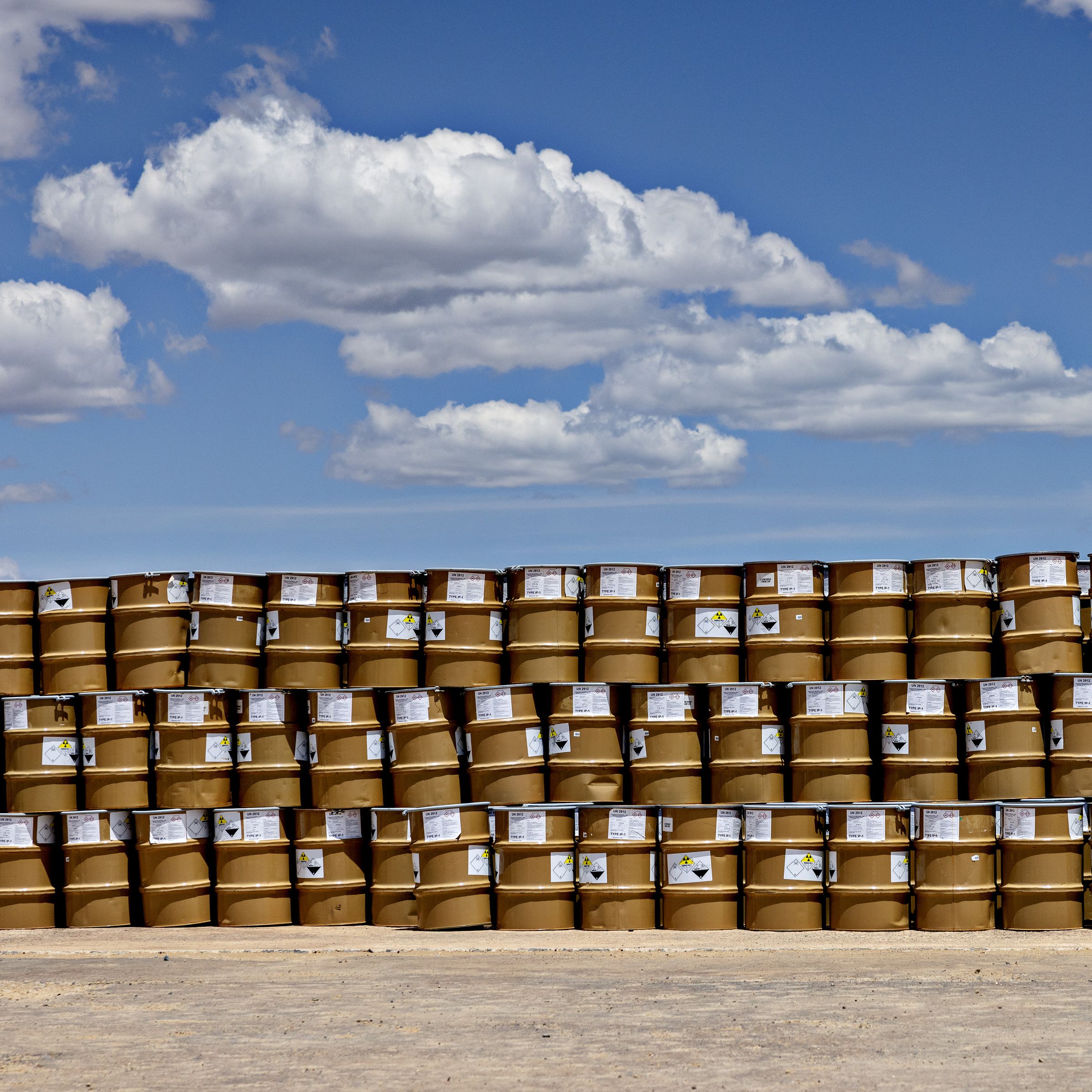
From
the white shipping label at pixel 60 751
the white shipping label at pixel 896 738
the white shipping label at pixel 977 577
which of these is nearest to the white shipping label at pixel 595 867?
the white shipping label at pixel 896 738

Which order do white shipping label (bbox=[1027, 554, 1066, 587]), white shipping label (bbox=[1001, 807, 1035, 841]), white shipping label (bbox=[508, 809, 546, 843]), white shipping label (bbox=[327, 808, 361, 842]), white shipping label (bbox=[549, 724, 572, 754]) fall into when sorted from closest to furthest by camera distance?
white shipping label (bbox=[1001, 807, 1035, 841]) → white shipping label (bbox=[508, 809, 546, 843]) → white shipping label (bbox=[1027, 554, 1066, 587]) → white shipping label (bbox=[549, 724, 572, 754]) → white shipping label (bbox=[327, 808, 361, 842])

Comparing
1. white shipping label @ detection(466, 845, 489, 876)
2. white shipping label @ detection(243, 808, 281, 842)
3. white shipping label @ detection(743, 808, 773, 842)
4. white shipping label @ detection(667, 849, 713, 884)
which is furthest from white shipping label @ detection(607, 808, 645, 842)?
white shipping label @ detection(243, 808, 281, 842)

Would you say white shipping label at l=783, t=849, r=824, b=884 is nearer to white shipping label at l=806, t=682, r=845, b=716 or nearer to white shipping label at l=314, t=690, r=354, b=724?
white shipping label at l=806, t=682, r=845, b=716

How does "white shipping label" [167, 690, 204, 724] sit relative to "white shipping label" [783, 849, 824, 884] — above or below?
above

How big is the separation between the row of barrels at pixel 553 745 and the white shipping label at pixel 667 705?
0.01 metres

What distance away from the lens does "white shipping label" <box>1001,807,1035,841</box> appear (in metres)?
12.7

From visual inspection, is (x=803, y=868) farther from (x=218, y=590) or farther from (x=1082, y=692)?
(x=218, y=590)

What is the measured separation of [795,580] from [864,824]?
208 centimetres

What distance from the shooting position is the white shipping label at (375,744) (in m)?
13.4

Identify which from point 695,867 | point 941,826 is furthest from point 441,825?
point 941,826

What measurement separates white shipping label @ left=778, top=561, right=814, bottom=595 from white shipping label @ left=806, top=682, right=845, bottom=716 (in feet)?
2.64

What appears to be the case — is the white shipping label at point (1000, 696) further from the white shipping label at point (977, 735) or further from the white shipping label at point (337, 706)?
the white shipping label at point (337, 706)

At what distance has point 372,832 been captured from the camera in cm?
1334

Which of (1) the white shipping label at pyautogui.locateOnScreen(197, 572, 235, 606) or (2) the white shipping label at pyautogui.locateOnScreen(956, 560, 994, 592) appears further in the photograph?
(1) the white shipping label at pyautogui.locateOnScreen(197, 572, 235, 606)
